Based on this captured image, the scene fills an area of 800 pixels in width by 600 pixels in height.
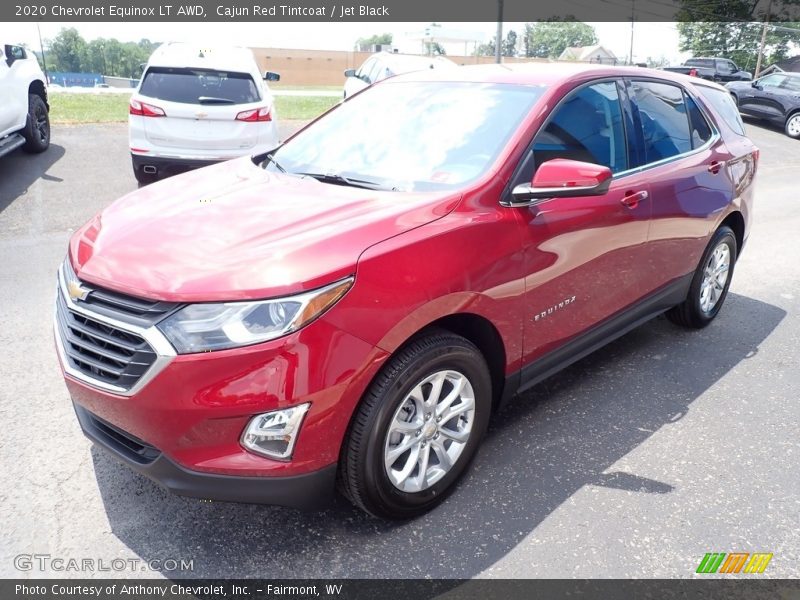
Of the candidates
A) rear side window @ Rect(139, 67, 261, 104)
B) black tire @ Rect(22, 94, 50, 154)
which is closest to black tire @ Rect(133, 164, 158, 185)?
rear side window @ Rect(139, 67, 261, 104)

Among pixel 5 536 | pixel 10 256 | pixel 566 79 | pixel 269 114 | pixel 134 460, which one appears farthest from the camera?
pixel 269 114

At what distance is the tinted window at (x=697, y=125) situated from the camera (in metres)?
4.36

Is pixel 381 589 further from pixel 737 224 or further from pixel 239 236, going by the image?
pixel 737 224

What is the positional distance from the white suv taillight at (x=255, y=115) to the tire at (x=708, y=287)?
5.25 metres

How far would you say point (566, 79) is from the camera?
3346 millimetres

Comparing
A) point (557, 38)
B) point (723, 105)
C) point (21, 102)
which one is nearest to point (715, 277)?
point (723, 105)

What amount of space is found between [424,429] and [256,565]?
82 centimetres

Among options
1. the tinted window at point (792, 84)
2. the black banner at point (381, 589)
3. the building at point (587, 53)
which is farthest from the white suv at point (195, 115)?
the building at point (587, 53)

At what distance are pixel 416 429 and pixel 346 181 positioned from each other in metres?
1.22

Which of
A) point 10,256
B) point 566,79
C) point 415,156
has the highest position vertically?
point 566,79

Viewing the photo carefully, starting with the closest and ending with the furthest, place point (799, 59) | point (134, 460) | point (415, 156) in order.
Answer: point (134, 460) < point (415, 156) < point (799, 59)

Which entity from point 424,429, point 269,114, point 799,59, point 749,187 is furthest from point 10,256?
point 799,59

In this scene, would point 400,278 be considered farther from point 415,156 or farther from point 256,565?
point 256,565

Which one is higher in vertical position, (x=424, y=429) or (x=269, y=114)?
(x=269, y=114)
